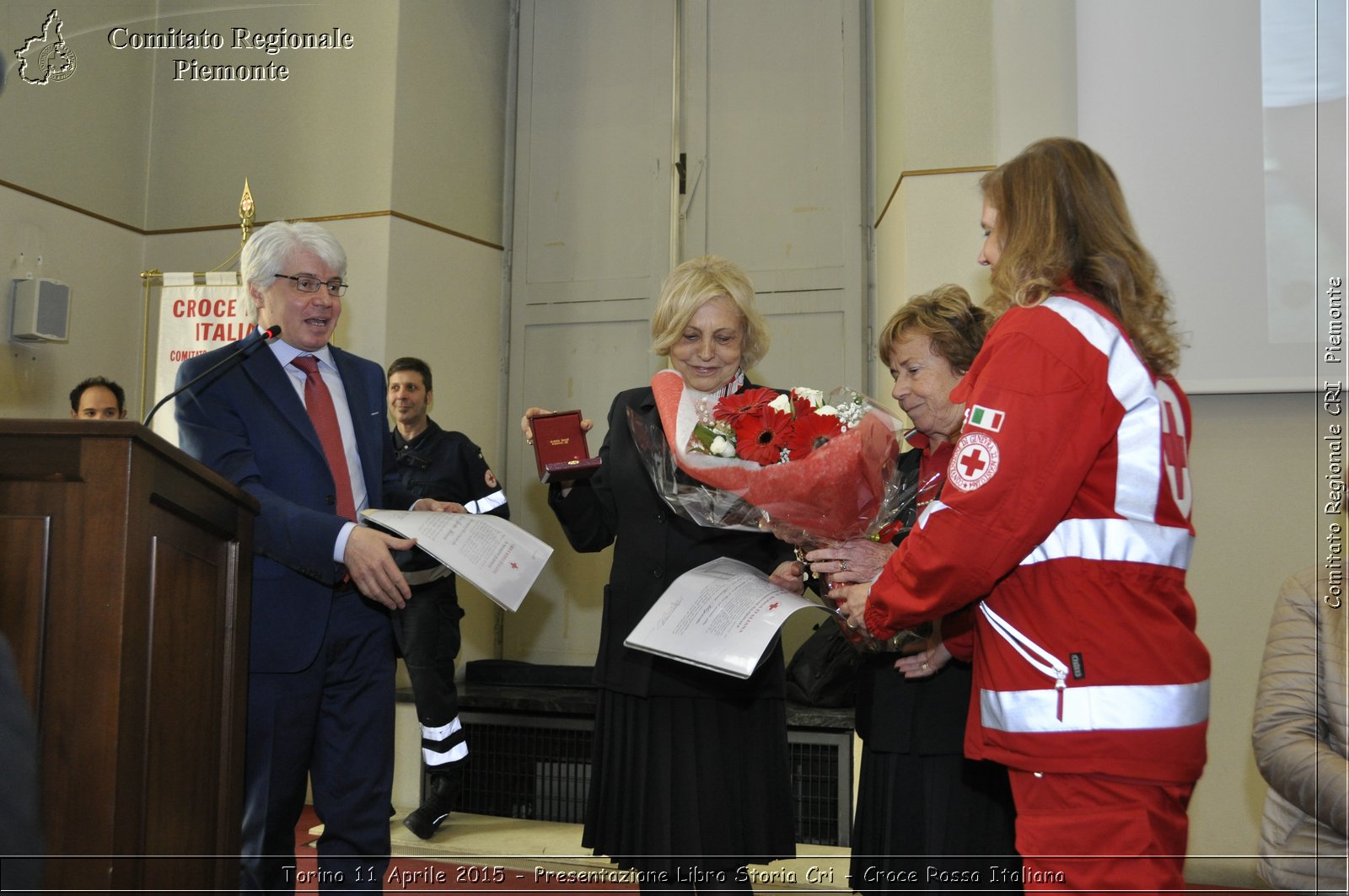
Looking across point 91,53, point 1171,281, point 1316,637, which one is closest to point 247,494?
point 1316,637

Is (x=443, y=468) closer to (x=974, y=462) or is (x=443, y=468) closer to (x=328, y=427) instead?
(x=328, y=427)

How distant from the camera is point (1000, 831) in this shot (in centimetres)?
197

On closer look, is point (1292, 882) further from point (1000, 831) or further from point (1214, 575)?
point (1214, 575)

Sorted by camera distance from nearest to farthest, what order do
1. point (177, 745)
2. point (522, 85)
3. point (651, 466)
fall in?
point (177, 745) < point (651, 466) < point (522, 85)

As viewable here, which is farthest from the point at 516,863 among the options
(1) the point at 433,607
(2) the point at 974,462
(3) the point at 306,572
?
(2) the point at 974,462

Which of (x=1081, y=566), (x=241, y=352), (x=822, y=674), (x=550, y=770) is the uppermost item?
(x=241, y=352)

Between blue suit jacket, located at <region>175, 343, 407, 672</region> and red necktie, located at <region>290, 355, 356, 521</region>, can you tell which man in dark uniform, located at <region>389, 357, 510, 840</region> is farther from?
blue suit jacket, located at <region>175, 343, 407, 672</region>

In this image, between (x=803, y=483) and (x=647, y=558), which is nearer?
(x=803, y=483)

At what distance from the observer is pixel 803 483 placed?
1.85 metres

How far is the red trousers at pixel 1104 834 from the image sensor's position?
1.39 m

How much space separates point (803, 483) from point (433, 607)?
9.82ft

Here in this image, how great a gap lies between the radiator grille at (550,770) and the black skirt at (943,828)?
221cm

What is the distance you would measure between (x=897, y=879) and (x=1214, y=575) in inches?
84.5

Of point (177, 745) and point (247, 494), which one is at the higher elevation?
point (247, 494)
